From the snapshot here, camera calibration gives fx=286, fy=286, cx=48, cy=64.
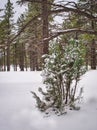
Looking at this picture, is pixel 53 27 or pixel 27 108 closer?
pixel 27 108

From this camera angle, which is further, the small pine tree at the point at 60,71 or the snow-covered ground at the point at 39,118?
the small pine tree at the point at 60,71

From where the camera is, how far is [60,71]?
20.1 feet

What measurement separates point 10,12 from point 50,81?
3850 cm

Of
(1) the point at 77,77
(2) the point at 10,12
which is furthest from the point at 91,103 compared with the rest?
(2) the point at 10,12

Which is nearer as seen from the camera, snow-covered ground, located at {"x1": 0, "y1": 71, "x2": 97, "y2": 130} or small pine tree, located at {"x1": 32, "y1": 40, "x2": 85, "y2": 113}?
snow-covered ground, located at {"x1": 0, "y1": 71, "x2": 97, "y2": 130}

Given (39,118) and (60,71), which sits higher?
(60,71)

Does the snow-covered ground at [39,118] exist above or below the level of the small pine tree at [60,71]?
below

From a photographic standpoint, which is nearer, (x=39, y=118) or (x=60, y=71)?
(x=39, y=118)

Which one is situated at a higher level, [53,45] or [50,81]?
[53,45]

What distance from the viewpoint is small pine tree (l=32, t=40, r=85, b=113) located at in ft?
20.3

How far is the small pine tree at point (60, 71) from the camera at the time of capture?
20.3 feet

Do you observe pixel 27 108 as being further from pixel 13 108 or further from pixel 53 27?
pixel 53 27

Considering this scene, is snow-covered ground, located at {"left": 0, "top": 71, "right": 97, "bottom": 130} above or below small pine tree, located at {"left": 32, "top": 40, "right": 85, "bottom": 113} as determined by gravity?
below

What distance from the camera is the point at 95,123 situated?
17.4 feet
